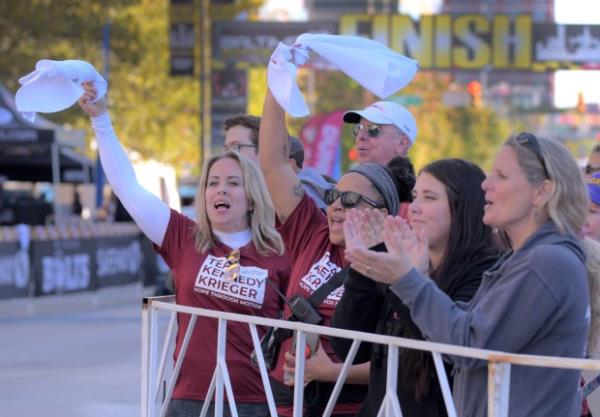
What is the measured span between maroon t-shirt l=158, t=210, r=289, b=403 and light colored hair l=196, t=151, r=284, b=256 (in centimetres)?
12

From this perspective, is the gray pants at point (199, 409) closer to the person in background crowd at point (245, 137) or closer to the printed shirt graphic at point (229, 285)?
the printed shirt graphic at point (229, 285)

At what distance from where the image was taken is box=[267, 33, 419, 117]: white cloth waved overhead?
4637 millimetres

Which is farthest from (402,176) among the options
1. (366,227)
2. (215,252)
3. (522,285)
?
(522,285)

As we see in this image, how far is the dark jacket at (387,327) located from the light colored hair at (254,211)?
1.19 m

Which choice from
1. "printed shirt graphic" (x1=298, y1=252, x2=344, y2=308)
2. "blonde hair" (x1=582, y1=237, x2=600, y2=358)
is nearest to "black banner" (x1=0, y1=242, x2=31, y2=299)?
"printed shirt graphic" (x1=298, y1=252, x2=344, y2=308)

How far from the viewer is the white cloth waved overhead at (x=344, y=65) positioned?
183 inches

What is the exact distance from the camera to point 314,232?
5320mm

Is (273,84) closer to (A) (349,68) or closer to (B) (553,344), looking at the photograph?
(A) (349,68)

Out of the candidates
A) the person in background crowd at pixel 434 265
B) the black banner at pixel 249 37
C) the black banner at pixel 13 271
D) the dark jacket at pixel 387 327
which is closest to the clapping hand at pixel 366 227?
the person in background crowd at pixel 434 265

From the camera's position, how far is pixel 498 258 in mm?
4164

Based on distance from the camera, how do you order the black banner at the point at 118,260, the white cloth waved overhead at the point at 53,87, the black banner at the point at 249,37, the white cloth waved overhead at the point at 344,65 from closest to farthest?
the white cloth waved overhead at the point at 344,65 < the white cloth waved overhead at the point at 53,87 < the black banner at the point at 118,260 < the black banner at the point at 249,37

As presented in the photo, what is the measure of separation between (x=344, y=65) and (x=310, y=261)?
861 millimetres

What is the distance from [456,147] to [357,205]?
71962mm

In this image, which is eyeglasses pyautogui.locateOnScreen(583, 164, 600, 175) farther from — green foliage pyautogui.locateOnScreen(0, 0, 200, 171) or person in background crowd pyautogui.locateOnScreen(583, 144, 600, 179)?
green foliage pyautogui.locateOnScreen(0, 0, 200, 171)
